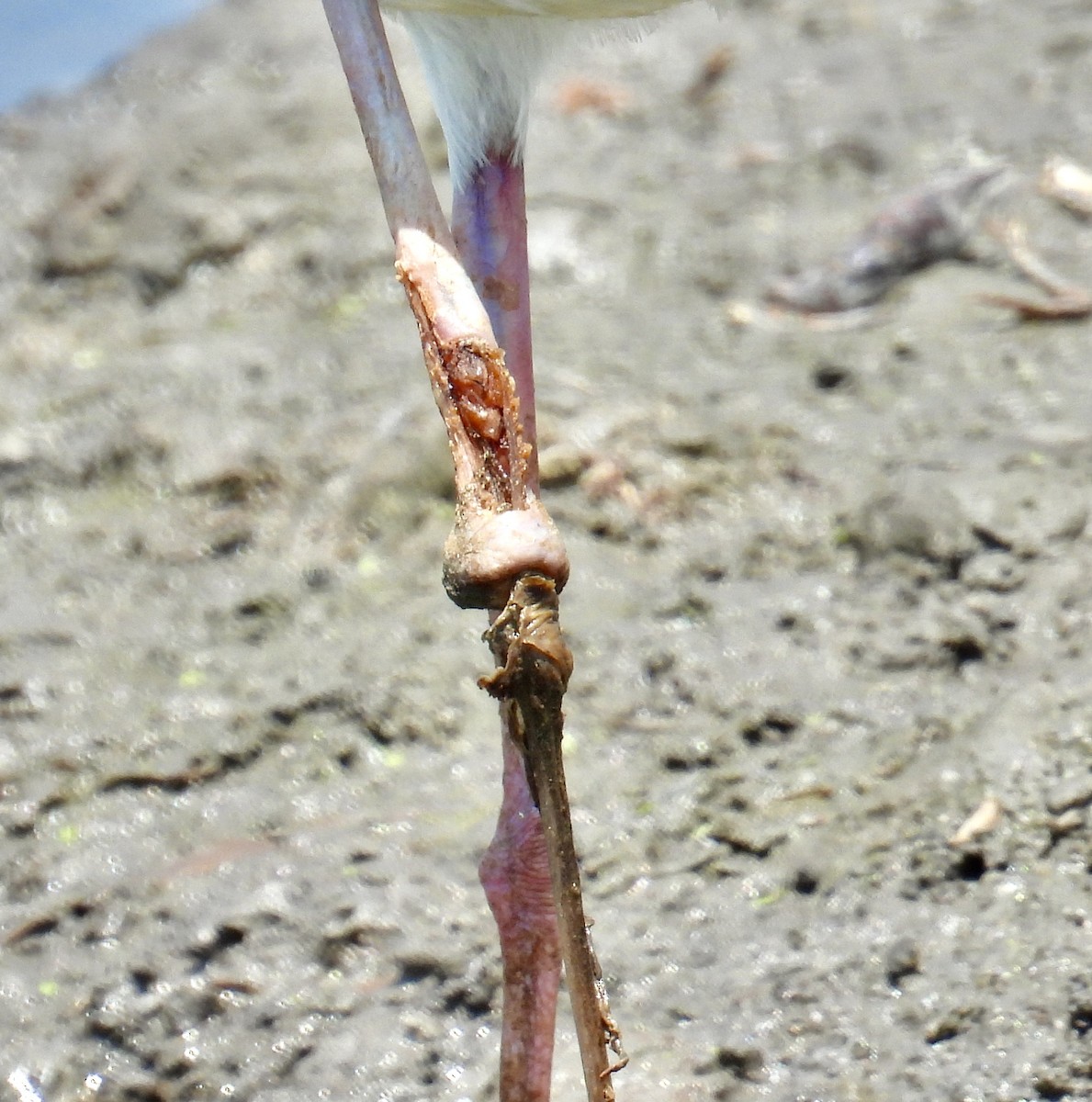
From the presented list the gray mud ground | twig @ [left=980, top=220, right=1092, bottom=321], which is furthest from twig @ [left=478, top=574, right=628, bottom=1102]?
twig @ [left=980, top=220, right=1092, bottom=321]

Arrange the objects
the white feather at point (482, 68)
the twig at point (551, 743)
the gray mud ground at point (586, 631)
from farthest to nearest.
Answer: the gray mud ground at point (586, 631), the white feather at point (482, 68), the twig at point (551, 743)

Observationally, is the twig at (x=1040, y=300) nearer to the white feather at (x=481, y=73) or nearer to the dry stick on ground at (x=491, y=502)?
the white feather at (x=481, y=73)

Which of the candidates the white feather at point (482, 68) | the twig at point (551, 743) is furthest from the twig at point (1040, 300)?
the twig at point (551, 743)

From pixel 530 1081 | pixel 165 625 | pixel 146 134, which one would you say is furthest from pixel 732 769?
pixel 146 134

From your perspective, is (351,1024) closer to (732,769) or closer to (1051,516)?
(732,769)

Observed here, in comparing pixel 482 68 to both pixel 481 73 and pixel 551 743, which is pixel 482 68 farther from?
pixel 551 743

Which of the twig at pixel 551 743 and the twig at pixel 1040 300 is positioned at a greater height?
the twig at pixel 1040 300

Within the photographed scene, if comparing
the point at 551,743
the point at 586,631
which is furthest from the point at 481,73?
the point at 586,631
